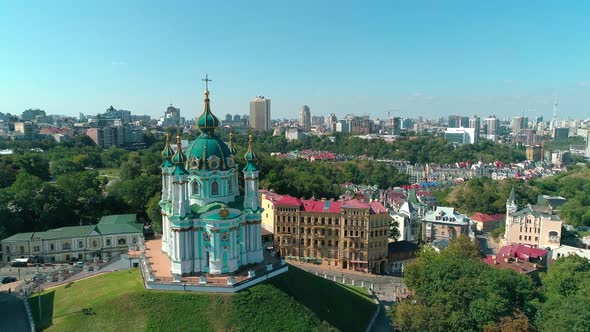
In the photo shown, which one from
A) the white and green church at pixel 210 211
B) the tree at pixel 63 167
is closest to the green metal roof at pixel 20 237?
the white and green church at pixel 210 211

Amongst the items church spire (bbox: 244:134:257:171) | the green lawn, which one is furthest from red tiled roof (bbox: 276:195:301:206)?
the green lawn

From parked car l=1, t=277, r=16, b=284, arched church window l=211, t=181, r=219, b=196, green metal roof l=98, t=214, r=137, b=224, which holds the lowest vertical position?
parked car l=1, t=277, r=16, b=284

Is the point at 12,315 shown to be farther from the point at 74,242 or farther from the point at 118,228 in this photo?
the point at 118,228

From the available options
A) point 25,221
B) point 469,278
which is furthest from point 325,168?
point 469,278

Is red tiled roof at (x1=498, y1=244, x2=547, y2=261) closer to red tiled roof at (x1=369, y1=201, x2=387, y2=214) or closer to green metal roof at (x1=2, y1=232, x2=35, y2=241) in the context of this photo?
red tiled roof at (x1=369, y1=201, x2=387, y2=214)

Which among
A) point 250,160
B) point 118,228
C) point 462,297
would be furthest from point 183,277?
point 462,297

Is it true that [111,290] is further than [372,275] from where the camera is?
No

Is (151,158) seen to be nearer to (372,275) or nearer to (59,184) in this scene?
(59,184)
